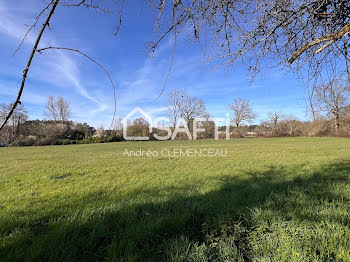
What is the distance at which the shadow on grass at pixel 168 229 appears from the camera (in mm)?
1646

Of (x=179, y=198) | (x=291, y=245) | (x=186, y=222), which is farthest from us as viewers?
(x=179, y=198)

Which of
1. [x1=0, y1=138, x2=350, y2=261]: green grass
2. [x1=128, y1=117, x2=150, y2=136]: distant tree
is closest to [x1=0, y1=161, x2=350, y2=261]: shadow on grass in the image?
[x1=0, y1=138, x2=350, y2=261]: green grass

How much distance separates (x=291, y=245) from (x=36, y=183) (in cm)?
620

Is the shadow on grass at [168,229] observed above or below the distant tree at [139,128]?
below

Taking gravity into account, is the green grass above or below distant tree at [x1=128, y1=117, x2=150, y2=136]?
below

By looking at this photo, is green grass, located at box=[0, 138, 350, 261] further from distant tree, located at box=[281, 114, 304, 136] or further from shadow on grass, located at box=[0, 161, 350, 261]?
distant tree, located at box=[281, 114, 304, 136]

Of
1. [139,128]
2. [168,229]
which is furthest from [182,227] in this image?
[139,128]

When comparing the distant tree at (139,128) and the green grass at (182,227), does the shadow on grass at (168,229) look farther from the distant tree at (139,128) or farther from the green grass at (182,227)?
the distant tree at (139,128)

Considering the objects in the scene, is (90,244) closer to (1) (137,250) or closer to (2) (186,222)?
(1) (137,250)

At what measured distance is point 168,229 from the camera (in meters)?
2.11

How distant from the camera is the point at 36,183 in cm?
487

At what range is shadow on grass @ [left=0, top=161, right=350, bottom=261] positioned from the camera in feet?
5.40

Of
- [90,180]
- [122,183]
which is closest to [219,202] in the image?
[122,183]

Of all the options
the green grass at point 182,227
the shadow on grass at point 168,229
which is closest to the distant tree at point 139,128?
the green grass at point 182,227
